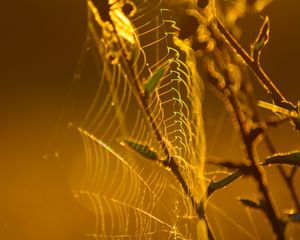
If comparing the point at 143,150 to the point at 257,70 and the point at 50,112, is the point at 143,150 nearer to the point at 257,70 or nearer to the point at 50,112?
the point at 257,70

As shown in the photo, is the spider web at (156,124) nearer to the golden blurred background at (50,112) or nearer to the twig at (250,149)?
the twig at (250,149)

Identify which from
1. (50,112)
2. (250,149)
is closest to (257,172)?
(250,149)

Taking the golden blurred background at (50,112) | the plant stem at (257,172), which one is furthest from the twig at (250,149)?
the golden blurred background at (50,112)

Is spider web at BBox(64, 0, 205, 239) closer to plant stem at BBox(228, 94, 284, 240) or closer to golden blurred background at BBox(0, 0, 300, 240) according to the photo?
plant stem at BBox(228, 94, 284, 240)

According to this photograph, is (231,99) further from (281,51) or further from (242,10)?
(281,51)

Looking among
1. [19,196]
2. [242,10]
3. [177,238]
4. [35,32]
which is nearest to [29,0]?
[35,32]

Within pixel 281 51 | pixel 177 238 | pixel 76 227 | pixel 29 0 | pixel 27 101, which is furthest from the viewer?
pixel 29 0

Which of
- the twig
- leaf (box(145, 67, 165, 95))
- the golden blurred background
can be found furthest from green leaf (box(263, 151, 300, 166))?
the golden blurred background
